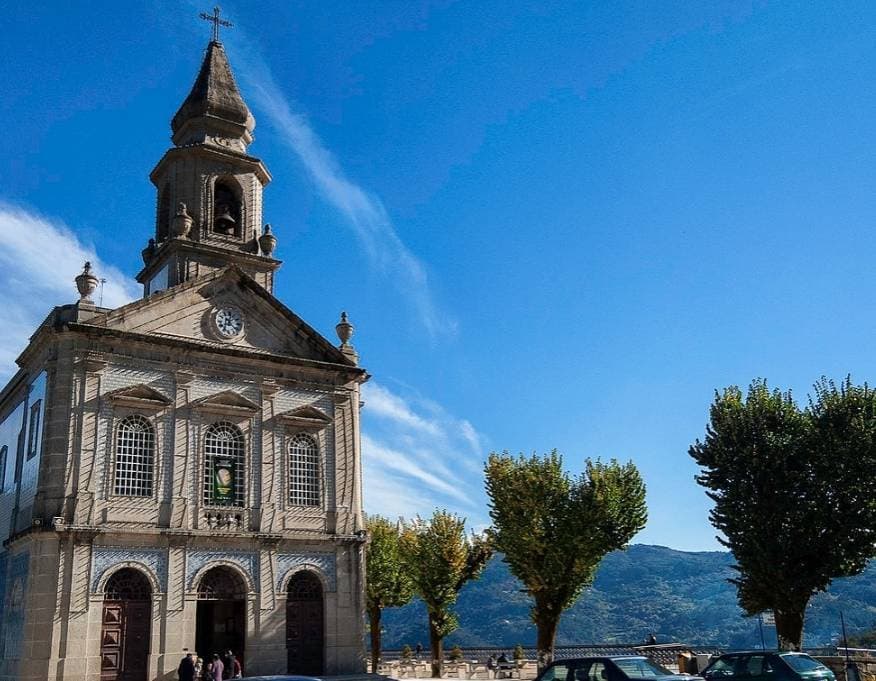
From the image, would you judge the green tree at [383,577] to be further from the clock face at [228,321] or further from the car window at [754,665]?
the car window at [754,665]

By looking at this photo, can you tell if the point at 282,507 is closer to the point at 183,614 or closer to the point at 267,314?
the point at 183,614

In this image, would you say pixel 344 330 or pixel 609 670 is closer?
pixel 609 670

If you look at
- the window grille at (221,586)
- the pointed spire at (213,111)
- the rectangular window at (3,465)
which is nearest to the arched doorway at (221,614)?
the window grille at (221,586)

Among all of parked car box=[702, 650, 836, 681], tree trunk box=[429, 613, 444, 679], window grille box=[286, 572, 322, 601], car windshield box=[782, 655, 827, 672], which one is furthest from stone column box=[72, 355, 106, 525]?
car windshield box=[782, 655, 827, 672]

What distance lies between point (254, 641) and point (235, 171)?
18.2 m

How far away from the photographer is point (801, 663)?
17.5 m

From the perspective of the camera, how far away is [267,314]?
31.2 m

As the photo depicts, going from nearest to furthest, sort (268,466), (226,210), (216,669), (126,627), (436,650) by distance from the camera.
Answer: (216,669), (126,627), (268,466), (226,210), (436,650)

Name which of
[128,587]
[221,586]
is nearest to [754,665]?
[221,586]

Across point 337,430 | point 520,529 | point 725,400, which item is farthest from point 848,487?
point 337,430

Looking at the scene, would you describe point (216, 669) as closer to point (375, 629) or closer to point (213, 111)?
point (375, 629)

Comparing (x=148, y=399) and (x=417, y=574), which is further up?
(x=148, y=399)

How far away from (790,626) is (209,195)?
86.1ft

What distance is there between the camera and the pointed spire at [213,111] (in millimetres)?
34875
